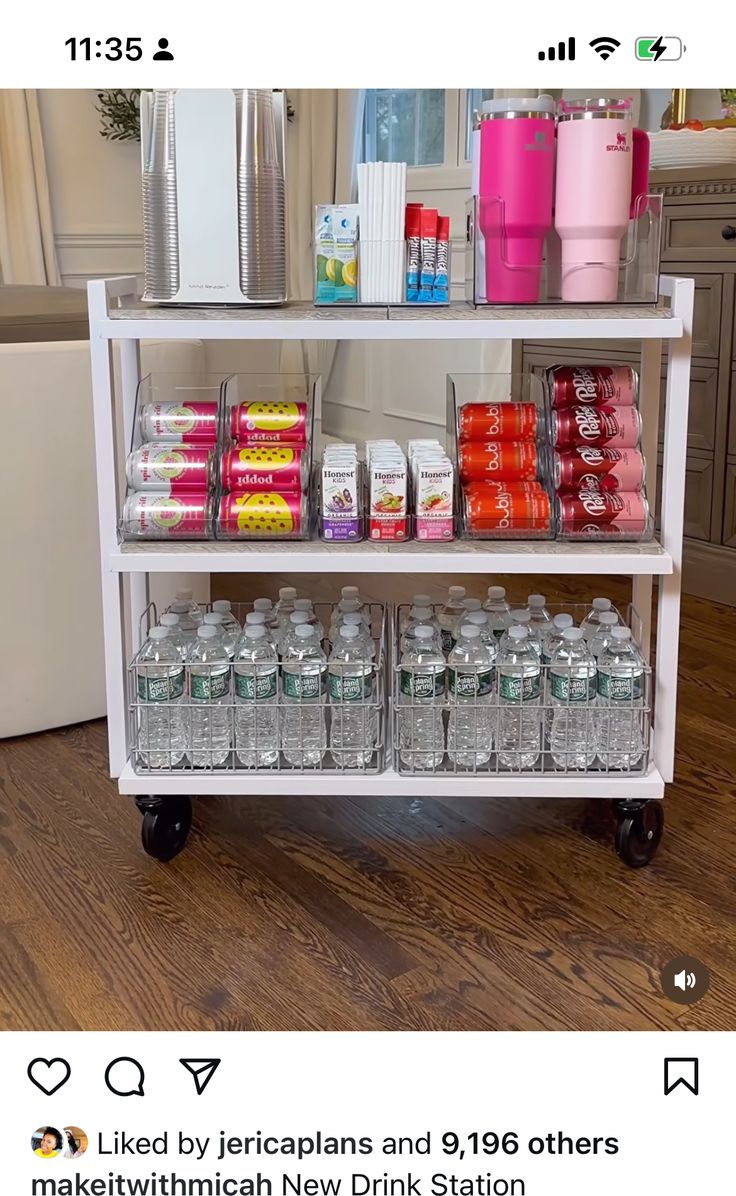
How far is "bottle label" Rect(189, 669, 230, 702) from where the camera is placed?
1.69m

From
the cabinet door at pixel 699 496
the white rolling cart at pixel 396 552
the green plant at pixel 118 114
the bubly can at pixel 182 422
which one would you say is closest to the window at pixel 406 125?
the green plant at pixel 118 114

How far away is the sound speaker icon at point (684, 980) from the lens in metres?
1.48

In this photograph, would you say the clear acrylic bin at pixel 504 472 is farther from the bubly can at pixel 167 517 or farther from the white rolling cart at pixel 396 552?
the bubly can at pixel 167 517

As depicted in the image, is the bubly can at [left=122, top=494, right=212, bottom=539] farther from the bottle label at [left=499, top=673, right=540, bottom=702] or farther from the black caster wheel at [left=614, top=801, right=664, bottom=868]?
the black caster wheel at [left=614, top=801, right=664, bottom=868]

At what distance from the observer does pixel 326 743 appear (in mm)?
1752

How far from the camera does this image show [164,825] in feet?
5.86

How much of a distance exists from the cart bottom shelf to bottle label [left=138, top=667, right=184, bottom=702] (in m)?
0.11

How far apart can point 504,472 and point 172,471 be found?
0.46m

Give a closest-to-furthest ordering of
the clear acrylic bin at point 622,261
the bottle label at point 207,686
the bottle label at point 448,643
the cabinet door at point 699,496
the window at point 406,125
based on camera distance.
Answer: the clear acrylic bin at point 622,261 < the bottle label at point 207,686 < the bottle label at point 448,643 < the cabinet door at point 699,496 < the window at point 406,125

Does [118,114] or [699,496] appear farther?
[118,114]

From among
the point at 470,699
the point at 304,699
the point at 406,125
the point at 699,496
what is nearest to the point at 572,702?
the point at 470,699

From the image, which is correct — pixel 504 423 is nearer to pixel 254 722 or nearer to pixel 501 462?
pixel 501 462

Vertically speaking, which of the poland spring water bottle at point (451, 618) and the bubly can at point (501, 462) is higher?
the bubly can at point (501, 462)

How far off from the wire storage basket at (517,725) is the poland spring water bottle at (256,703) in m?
0.17
